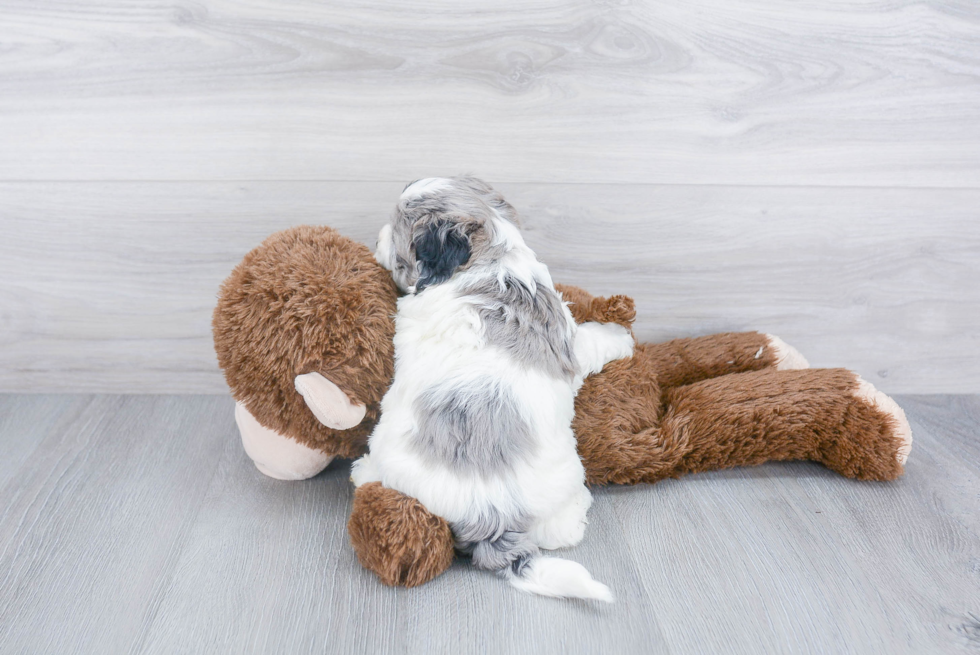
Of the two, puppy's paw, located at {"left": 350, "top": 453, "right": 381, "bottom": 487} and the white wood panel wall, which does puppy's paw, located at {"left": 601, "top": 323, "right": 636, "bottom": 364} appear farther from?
puppy's paw, located at {"left": 350, "top": 453, "right": 381, "bottom": 487}

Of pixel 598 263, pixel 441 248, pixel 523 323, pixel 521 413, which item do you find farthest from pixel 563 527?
pixel 598 263

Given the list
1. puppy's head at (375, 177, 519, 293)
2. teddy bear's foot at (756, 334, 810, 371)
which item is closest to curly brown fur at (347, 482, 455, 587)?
puppy's head at (375, 177, 519, 293)

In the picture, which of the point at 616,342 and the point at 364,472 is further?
the point at 616,342

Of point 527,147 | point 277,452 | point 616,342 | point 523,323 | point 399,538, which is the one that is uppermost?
point 527,147

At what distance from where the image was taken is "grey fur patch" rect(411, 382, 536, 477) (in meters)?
0.98

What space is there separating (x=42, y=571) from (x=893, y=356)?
176 centimetres

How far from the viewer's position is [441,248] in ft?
3.45

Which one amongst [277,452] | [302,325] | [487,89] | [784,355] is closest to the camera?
[302,325]

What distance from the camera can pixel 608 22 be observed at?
129 centimetres

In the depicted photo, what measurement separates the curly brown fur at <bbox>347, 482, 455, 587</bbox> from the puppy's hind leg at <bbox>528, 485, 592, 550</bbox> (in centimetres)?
14

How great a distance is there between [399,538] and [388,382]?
0.86 feet

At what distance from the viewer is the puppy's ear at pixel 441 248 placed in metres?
1.04

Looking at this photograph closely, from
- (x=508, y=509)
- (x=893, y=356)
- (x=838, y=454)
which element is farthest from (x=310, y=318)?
(x=893, y=356)

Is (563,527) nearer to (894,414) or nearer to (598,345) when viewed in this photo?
(598,345)
